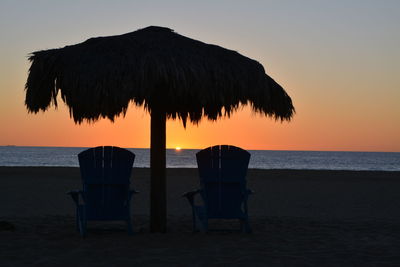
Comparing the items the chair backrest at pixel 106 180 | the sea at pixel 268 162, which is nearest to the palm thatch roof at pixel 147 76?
the chair backrest at pixel 106 180

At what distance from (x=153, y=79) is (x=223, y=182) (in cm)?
138

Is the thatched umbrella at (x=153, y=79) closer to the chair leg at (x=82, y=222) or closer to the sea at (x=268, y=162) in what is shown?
the chair leg at (x=82, y=222)

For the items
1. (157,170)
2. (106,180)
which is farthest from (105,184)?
(157,170)

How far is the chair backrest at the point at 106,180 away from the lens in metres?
6.03

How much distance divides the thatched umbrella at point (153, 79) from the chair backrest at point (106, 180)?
46 cm

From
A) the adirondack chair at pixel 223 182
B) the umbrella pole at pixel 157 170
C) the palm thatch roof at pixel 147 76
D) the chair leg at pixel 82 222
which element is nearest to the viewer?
the palm thatch roof at pixel 147 76

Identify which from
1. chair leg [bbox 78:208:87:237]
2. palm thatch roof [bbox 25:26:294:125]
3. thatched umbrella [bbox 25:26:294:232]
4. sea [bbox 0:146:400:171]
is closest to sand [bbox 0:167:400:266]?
chair leg [bbox 78:208:87:237]

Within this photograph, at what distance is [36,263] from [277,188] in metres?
12.0

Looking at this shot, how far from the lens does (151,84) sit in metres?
5.62

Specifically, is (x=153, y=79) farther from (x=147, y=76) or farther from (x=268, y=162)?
(x=268, y=162)

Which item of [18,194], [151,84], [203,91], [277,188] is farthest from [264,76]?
[277,188]

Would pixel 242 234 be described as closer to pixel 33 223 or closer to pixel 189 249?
pixel 189 249

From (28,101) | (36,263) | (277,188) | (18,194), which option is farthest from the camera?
(277,188)

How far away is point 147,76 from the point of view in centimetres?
562
